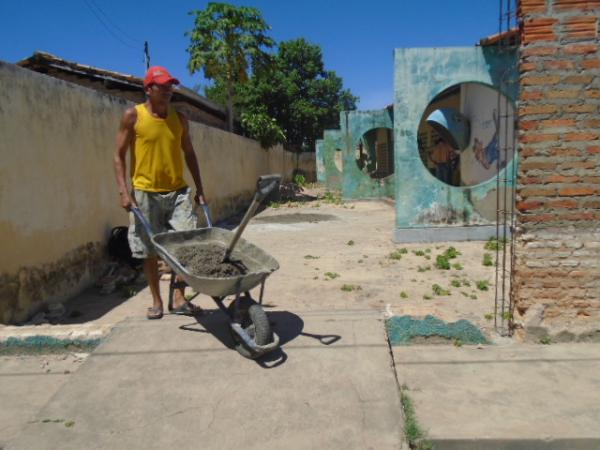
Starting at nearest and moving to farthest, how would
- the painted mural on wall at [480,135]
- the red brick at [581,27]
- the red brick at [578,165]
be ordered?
the red brick at [581,27]
the red brick at [578,165]
the painted mural on wall at [480,135]

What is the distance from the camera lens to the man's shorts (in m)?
3.82

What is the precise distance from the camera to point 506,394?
271 centimetres

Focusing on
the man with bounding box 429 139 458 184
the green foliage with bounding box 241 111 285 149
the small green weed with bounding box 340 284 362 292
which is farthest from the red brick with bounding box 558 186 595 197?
the green foliage with bounding box 241 111 285 149

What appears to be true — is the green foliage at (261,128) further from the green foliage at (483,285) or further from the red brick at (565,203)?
the red brick at (565,203)

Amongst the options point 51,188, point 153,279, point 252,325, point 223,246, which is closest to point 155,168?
point 223,246

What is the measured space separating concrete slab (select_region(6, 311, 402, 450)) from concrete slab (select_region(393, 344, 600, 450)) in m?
0.23

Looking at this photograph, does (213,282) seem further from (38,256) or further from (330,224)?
(330,224)

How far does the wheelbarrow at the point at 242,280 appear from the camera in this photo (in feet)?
9.78

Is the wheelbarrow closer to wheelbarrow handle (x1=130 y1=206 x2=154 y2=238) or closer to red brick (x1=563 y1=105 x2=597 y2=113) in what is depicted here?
wheelbarrow handle (x1=130 y1=206 x2=154 y2=238)

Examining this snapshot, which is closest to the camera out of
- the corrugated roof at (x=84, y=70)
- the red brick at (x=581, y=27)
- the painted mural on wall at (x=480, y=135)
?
the red brick at (x=581, y=27)

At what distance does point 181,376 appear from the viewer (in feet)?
9.62

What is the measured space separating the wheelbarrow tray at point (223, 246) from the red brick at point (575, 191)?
2.09 meters

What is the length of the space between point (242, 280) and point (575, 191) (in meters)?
2.42

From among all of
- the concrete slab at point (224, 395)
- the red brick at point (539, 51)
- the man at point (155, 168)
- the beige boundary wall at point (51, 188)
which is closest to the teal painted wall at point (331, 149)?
the beige boundary wall at point (51, 188)
